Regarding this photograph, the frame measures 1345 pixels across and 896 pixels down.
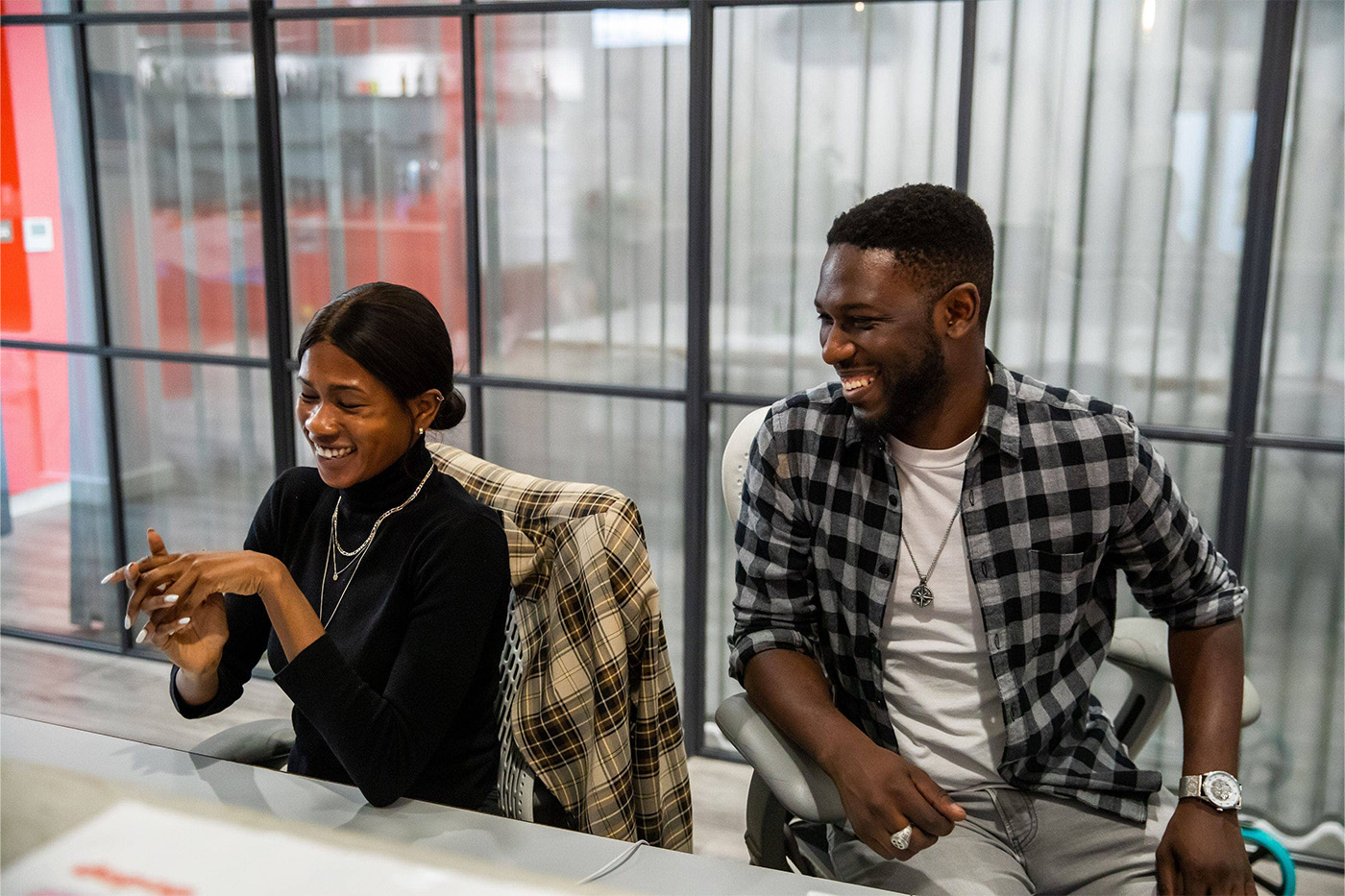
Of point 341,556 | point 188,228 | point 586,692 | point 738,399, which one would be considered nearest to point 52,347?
point 188,228

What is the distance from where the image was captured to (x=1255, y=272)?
99.6 inches

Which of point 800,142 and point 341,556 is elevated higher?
point 800,142

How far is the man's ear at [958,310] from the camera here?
59.1 inches

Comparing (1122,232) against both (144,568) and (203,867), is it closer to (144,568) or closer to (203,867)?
(144,568)

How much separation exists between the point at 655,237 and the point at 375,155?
929 mm

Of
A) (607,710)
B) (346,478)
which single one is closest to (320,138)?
(346,478)

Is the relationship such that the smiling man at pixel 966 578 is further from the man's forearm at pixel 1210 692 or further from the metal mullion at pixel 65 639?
the metal mullion at pixel 65 639

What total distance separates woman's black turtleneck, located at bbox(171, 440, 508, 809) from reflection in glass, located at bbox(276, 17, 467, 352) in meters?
1.73

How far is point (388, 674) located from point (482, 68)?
214 cm

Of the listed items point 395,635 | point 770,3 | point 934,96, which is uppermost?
point 770,3

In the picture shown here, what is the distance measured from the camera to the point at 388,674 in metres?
1.46

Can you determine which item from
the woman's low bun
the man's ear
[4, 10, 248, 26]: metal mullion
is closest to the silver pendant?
the man's ear

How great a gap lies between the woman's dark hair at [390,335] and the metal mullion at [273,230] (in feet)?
6.83

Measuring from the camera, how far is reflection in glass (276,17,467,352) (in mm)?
3166
